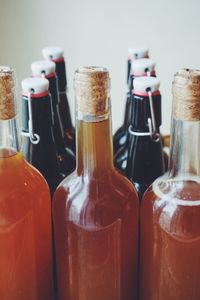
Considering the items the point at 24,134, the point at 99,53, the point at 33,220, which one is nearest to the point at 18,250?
the point at 33,220

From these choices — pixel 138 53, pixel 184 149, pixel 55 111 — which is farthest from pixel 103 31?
pixel 184 149

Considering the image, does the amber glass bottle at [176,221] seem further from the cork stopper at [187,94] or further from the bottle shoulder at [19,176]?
the bottle shoulder at [19,176]

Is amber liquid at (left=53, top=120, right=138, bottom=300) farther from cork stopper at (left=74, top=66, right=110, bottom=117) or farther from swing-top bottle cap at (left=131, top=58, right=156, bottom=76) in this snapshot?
swing-top bottle cap at (left=131, top=58, right=156, bottom=76)

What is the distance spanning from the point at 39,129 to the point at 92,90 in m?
0.15

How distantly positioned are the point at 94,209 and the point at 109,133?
82 millimetres

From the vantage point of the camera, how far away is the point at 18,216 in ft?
1.78

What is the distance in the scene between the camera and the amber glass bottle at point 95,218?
534 millimetres

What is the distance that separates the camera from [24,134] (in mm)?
634

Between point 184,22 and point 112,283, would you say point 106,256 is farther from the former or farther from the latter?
point 184,22

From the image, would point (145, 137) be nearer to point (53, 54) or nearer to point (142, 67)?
point (142, 67)

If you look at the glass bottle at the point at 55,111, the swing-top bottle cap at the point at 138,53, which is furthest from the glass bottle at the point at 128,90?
the glass bottle at the point at 55,111

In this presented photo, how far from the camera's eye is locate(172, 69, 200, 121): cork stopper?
1.60 ft

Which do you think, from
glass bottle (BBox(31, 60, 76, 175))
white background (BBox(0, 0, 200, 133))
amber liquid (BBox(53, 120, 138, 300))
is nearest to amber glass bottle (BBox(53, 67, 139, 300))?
A: amber liquid (BBox(53, 120, 138, 300))

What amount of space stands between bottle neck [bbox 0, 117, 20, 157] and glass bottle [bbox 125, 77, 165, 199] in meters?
0.16
